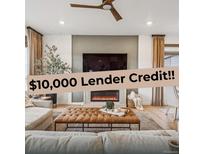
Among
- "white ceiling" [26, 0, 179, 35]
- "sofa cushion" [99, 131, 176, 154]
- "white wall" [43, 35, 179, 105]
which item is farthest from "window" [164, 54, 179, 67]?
"white ceiling" [26, 0, 179, 35]

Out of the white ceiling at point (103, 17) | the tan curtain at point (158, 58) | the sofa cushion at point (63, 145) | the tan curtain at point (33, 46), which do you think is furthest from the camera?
the tan curtain at point (158, 58)

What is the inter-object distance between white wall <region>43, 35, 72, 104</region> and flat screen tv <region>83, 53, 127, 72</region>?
527 millimetres

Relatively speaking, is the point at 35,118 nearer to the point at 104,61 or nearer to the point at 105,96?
the point at 105,96

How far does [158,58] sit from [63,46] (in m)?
3.01

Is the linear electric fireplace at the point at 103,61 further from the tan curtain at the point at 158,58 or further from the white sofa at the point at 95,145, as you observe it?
the white sofa at the point at 95,145

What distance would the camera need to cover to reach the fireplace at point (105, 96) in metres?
6.19

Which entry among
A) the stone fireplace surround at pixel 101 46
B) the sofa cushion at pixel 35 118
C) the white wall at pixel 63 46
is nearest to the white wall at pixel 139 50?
the white wall at pixel 63 46

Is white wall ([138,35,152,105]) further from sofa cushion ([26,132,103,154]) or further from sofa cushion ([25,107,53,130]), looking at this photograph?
sofa cushion ([26,132,103,154])

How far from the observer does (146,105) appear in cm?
660

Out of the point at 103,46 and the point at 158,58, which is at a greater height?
the point at 103,46

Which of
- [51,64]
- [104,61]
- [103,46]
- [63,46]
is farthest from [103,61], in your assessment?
[51,64]

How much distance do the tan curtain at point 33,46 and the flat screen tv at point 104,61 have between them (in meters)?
1.40

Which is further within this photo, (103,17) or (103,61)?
(103,61)

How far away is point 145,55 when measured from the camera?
6.68 meters
